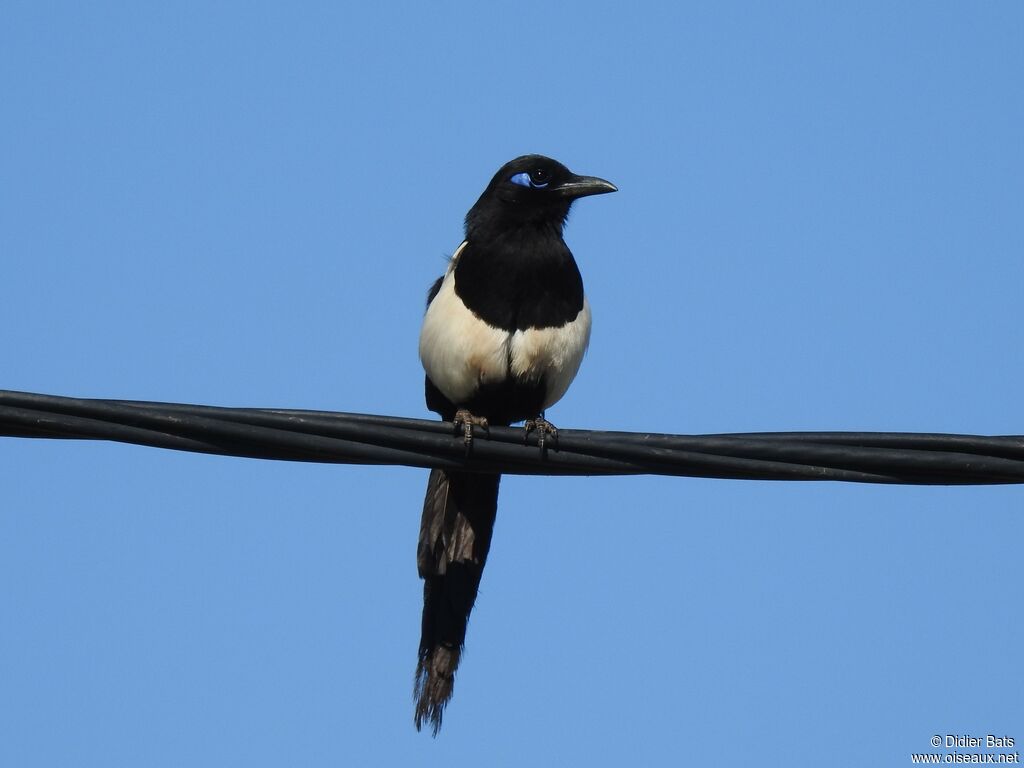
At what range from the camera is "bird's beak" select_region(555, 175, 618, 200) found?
752cm

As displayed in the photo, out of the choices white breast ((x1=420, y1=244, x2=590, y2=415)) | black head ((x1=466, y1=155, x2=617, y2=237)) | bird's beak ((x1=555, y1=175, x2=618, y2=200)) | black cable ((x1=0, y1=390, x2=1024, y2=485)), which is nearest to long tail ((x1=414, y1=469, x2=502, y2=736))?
white breast ((x1=420, y1=244, x2=590, y2=415))

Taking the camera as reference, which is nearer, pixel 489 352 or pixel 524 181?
pixel 489 352

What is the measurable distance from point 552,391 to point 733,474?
273cm

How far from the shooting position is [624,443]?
439cm

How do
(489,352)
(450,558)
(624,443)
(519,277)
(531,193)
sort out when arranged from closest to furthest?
1. (624,443)
2. (489,352)
3. (519,277)
4. (450,558)
5. (531,193)

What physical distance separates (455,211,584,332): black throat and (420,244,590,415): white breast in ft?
0.17

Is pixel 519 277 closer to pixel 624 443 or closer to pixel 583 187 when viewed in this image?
pixel 583 187

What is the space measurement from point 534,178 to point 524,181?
0.18ft

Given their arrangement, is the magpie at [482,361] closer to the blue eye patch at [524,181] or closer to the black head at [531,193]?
the black head at [531,193]

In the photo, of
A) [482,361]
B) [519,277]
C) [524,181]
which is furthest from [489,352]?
[524,181]

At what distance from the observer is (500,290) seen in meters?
6.92

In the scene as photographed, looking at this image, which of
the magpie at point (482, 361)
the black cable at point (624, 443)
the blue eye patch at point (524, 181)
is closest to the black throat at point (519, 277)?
the magpie at point (482, 361)

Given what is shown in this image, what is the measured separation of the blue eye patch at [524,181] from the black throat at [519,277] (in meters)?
0.24

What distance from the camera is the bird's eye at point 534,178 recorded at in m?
7.51
